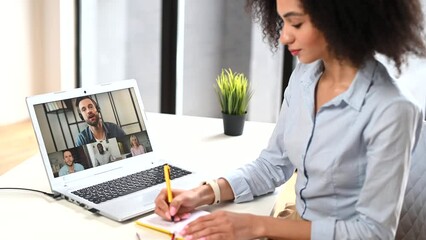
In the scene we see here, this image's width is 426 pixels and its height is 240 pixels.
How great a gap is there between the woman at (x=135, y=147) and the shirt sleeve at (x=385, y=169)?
2.08ft

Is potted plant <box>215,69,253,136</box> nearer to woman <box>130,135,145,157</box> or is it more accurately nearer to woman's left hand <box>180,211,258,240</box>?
woman <box>130,135,145,157</box>

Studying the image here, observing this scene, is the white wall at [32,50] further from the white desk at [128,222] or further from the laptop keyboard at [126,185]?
the laptop keyboard at [126,185]

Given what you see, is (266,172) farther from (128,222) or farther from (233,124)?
(233,124)

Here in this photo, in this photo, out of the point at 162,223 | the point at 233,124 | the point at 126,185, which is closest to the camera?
the point at 162,223

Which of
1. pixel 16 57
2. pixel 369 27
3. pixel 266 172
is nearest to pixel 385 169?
pixel 369 27

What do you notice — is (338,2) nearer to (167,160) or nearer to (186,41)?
(167,160)

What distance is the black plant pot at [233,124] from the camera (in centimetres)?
194

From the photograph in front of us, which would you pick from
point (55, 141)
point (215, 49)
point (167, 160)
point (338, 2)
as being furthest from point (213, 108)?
point (338, 2)

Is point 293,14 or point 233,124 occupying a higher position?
point 293,14

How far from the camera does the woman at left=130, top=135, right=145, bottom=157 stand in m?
1.54

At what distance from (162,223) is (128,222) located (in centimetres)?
8

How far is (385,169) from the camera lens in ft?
3.56

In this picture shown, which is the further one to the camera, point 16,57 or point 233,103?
point 16,57

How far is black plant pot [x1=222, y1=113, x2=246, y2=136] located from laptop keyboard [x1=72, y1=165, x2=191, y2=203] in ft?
1.41
